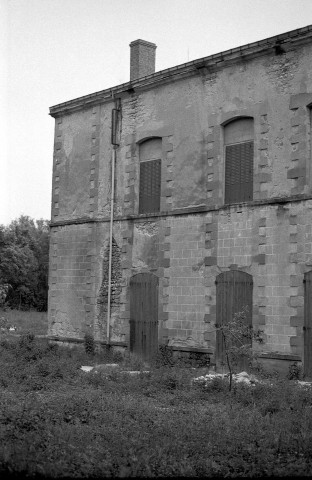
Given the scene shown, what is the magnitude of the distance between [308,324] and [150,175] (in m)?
6.70

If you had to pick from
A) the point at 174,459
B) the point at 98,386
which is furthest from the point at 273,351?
the point at 174,459

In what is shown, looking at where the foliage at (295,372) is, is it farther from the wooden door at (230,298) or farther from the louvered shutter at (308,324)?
the wooden door at (230,298)

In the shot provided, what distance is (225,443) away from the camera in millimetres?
8375

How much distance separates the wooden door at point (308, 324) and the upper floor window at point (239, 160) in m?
2.77

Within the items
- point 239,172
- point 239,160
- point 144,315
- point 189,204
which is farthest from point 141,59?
point 144,315

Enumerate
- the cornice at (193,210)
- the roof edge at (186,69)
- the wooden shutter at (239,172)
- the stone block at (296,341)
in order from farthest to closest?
the wooden shutter at (239,172), the roof edge at (186,69), the cornice at (193,210), the stone block at (296,341)

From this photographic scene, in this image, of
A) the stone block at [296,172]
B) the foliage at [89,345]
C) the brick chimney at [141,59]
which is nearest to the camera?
the stone block at [296,172]

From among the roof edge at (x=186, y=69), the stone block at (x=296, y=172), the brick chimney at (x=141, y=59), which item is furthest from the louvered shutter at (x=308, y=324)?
the brick chimney at (x=141, y=59)

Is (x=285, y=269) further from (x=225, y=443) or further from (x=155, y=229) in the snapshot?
(x=225, y=443)

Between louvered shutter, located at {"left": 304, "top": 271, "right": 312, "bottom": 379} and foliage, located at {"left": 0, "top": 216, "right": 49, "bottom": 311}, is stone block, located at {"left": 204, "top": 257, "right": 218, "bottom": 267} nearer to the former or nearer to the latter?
louvered shutter, located at {"left": 304, "top": 271, "right": 312, "bottom": 379}

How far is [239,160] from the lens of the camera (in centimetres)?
1706

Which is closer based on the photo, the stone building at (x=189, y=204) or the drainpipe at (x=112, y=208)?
the stone building at (x=189, y=204)

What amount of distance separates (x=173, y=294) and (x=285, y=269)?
3.65m

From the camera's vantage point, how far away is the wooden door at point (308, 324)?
1504 cm
